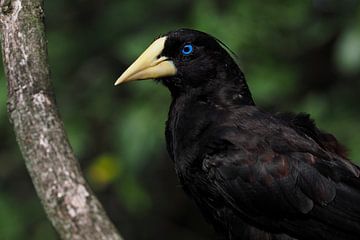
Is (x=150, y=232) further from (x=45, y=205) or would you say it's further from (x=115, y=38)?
(x=45, y=205)

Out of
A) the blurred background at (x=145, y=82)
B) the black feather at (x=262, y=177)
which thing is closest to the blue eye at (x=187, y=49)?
the black feather at (x=262, y=177)

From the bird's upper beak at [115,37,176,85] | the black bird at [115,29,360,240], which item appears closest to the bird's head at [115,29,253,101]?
the bird's upper beak at [115,37,176,85]

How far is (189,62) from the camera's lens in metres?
3.66

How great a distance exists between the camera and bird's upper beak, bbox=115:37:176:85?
3.57 metres

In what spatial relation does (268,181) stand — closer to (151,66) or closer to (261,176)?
(261,176)

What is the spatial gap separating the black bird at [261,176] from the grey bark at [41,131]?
0.69 m

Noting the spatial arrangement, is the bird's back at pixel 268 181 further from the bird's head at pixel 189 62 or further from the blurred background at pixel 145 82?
the blurred background at pixel 145 82

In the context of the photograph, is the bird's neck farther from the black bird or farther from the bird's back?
the bird's back

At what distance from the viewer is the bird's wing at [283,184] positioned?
3.26 m

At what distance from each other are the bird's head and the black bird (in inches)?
5.0

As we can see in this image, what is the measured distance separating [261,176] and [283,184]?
9cm

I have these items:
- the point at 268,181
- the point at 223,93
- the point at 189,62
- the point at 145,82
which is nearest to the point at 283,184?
the point at 268,181

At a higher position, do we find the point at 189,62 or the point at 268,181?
the point at 189,62

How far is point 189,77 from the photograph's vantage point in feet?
12.0
